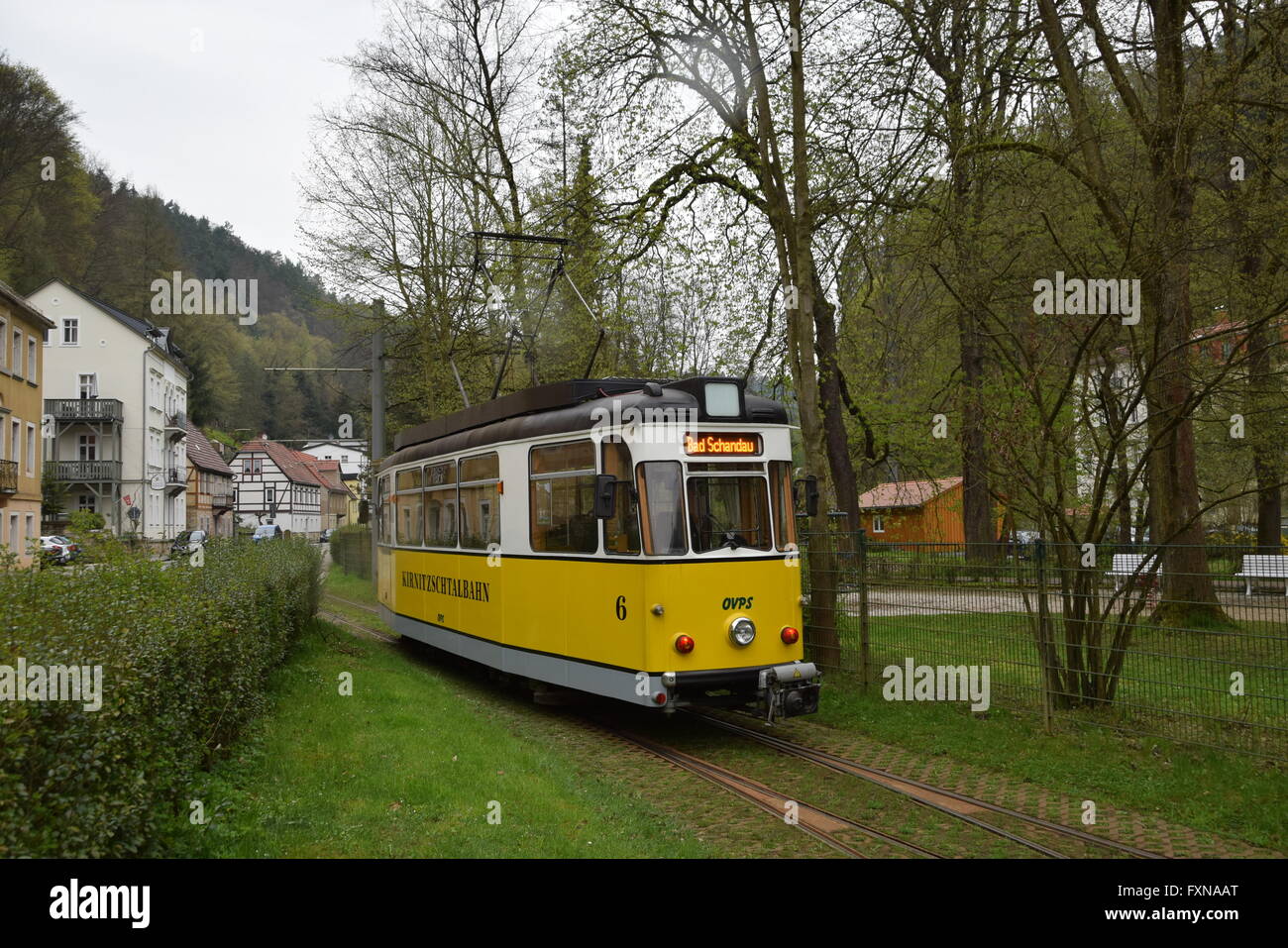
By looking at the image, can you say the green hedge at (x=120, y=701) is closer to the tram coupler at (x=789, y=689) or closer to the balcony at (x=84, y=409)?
the tram coupler at (x=789, y=689)

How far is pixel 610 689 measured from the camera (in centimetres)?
1004

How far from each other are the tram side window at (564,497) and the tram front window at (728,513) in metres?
0.99

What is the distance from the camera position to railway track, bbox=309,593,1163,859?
22.1 feet

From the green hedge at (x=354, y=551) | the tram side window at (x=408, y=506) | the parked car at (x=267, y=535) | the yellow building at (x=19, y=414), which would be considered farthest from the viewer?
the green hedge at (x=354, y=551)

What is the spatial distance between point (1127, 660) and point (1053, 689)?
780 mm

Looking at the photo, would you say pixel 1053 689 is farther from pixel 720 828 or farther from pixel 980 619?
pixel 720 828

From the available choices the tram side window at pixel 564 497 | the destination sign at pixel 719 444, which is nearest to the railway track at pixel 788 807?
the tram side window at pixel 564 497

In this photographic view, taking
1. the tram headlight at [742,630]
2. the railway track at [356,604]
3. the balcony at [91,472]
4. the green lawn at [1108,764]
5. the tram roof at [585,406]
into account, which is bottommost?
the green lawn at [1108,764]

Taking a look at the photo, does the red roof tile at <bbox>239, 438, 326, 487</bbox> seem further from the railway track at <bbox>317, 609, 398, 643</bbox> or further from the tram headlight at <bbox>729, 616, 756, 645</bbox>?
the tram headlight at <bbox>729, 616, 756, 645</bbox>

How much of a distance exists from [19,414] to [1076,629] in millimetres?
37064

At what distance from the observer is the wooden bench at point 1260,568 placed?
7658 mm

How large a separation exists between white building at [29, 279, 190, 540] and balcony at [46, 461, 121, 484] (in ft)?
0.14

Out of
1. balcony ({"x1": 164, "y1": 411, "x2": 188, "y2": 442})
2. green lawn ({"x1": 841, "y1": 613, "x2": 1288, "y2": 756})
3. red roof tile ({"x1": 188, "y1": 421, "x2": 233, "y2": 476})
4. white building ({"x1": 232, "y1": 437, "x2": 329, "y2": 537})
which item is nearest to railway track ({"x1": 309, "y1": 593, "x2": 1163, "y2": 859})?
green lawn ({"x1": 841, "y1": 613, "x2": 1288, "y2": 756})

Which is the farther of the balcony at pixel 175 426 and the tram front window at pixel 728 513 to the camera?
A: the balcony at pixel 175 426
